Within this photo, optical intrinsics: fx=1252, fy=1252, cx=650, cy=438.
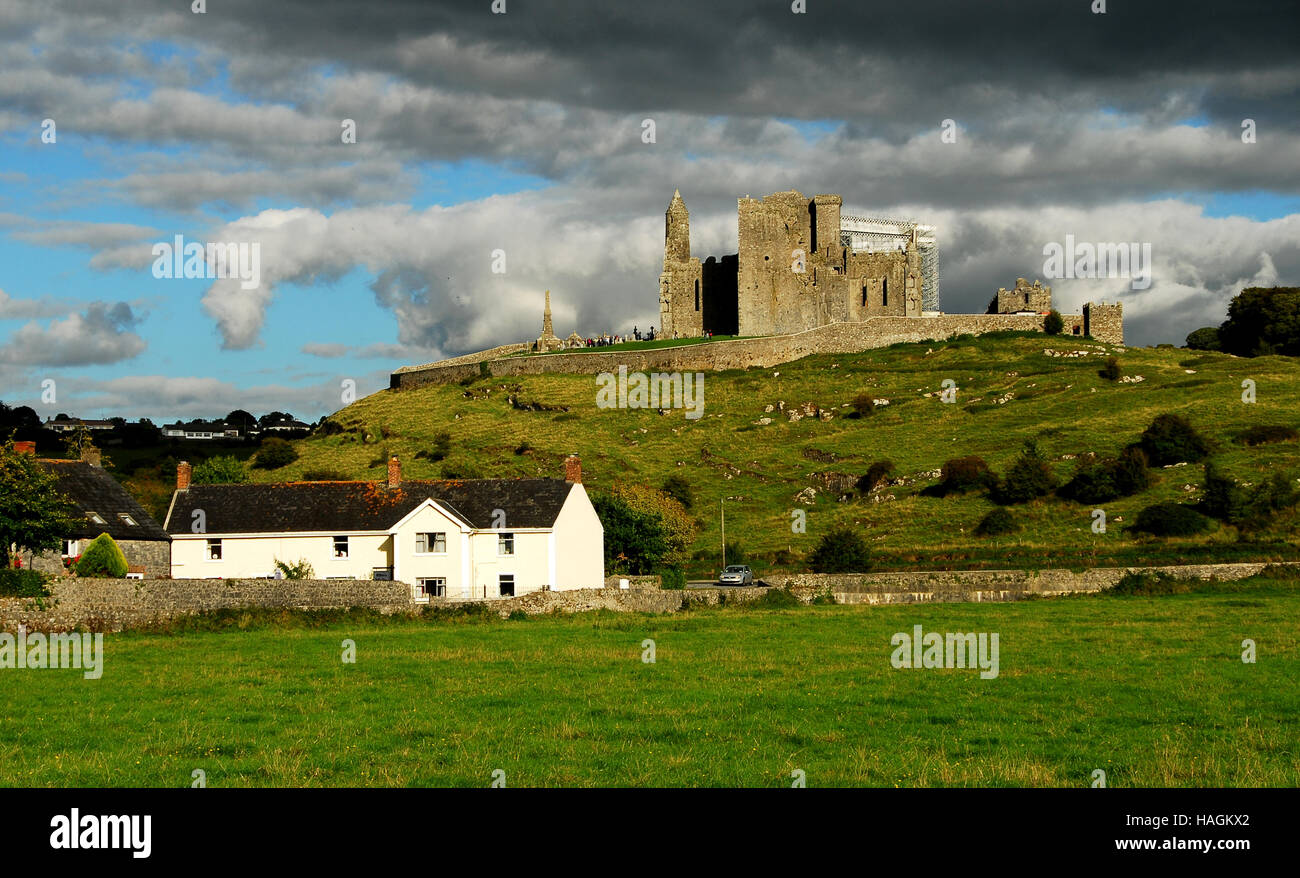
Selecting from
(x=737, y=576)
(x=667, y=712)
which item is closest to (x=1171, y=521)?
(x=737, y=576)

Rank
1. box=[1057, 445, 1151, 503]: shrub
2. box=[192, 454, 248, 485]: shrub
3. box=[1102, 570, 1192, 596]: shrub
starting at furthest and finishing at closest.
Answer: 1. box=[192, 454, 248, 485]: shrub
2. box=[1057, 445, 1151, 503]: shrub
3. box=[1102, 570, 1192, 596]: shrub

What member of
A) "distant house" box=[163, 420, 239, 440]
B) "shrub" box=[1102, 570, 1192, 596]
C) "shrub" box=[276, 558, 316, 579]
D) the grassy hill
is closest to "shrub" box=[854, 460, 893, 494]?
the grassy hill

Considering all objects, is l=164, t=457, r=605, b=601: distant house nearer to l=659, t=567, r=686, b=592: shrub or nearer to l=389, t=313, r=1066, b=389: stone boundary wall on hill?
l=659, t=567, r=686, b=592: shrub

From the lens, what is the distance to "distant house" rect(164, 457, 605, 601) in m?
50.1

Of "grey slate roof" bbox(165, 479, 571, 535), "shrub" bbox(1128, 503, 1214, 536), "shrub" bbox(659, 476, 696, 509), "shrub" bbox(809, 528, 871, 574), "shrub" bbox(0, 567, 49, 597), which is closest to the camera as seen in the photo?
"shrub" bbox(0, 567, 49, 597)

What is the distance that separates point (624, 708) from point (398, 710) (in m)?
3.39

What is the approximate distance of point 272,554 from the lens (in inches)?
2030

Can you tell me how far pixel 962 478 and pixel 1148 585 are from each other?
23.8 m

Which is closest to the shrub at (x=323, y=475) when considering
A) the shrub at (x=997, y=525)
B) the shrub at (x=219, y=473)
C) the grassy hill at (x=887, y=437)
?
the grassy hill at (x=887, y=437)

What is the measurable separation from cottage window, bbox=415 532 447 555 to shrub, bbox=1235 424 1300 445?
1797 inches

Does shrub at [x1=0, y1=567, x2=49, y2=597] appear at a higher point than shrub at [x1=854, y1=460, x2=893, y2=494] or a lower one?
lower

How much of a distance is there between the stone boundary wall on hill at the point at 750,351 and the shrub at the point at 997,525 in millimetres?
49453

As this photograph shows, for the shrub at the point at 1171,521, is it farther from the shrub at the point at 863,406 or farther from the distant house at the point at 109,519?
the distant house at the point at 109,519

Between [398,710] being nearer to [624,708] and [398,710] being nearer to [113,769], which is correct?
[624,708]
